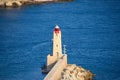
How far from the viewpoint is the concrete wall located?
36344mm

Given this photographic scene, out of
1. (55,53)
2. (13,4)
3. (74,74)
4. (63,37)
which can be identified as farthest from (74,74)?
(13,4)

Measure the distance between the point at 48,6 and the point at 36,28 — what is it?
22548 millimetres

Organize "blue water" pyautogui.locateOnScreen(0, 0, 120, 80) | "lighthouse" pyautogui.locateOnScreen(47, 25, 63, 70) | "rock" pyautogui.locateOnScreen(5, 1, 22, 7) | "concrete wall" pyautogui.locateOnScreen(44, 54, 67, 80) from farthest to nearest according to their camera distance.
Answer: "rock" pyautogui.locateOnScreen(5, 1, 22, 7)
"blue water" pyautogui.locateOnScreen(0, 0, 120, 80)
"lighthouse" pyautogui.locateOnScreen(47, 25, 63, 70)
"concrete wall" pyautogui.locateOnScreen(44, 54, 67, 80)

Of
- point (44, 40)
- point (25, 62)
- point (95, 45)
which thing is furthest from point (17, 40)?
point (25, 62)

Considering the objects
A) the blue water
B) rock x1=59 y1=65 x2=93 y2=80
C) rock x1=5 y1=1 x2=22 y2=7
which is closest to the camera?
rock x1=59 y1=65 x2=93 y2=80

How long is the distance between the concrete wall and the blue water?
5.49 ft

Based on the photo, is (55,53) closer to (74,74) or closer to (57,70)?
(74,74)

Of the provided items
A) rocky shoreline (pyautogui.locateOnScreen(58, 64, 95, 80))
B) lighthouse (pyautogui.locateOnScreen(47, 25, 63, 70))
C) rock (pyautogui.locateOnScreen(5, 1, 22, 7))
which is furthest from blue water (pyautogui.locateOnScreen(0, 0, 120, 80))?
rock (pyautogui.locateOnScreen(5, 1, 22, 7))

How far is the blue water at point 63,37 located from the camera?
45.8 metres

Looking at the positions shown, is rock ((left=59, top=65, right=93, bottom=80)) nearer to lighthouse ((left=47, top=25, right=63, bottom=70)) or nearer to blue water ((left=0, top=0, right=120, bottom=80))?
lighthouse ((left=47, top=25, right=63, bottom=70))

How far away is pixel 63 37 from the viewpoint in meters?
59.7

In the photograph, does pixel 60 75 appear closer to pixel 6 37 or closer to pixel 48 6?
pixel 6 37

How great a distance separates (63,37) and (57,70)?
21989 mm

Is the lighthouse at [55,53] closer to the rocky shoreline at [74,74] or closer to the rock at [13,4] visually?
the rocky shoreline at [74,74]
